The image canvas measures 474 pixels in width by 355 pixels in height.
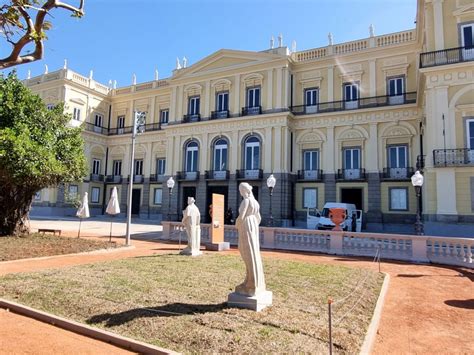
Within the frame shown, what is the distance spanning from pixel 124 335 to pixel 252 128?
24130 mm

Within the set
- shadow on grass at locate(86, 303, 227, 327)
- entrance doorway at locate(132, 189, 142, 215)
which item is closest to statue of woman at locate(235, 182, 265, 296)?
shadow on grass at locate(86, 303, 227, 327)

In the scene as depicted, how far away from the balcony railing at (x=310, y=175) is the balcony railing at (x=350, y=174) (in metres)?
1.39

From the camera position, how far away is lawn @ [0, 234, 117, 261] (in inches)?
401

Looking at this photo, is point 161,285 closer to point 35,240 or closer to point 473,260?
point 35,240

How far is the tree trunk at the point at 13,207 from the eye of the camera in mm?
12975

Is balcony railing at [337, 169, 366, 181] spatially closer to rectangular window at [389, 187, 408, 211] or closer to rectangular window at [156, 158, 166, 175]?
rectangular window at [389, 187, 408, 211]

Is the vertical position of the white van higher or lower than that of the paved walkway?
higher

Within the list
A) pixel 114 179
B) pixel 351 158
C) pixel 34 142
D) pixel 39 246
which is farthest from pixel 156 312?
pixel 114 179

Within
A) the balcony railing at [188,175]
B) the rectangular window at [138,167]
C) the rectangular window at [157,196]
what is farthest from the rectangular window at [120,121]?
the balcony railing at [188,175]

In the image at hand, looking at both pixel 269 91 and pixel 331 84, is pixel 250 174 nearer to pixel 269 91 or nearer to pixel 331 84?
pixel 269 91

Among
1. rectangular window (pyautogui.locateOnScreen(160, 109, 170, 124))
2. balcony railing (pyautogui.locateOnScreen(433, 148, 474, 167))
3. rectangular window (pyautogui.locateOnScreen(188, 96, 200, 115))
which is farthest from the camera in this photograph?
rectangular window (pyautogui.locateOnScreen(160, 109, 170, 124))

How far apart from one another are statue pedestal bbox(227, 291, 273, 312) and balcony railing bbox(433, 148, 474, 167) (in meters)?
14.6

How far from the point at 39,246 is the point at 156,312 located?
8.58 meters

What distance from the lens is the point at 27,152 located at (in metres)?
11.2
